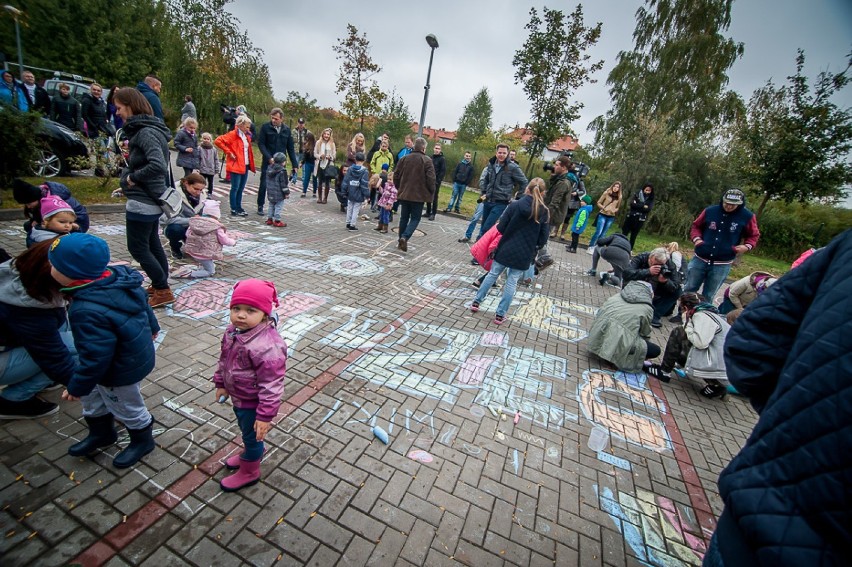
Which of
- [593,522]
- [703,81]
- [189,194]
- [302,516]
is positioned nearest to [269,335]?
[302,516]

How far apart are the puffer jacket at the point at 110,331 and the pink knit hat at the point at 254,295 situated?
2.08 ft

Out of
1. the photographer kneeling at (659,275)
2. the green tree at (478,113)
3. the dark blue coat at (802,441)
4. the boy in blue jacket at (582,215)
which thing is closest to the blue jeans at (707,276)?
the photographer kneeling at (659,275)

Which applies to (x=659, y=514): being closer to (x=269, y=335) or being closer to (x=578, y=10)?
(x=269, y=335)

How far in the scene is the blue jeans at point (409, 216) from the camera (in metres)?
7.75

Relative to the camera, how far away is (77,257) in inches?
79.7

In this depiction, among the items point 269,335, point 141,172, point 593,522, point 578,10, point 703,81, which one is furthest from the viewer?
point 703,81

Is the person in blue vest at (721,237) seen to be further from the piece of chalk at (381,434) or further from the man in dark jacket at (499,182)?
the piece of chalk at (381,434)

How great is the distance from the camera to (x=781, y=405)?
1.17 metres

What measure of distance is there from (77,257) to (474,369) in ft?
11.1

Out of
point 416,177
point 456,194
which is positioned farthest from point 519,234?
point 456,194

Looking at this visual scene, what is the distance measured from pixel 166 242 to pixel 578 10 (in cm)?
1372

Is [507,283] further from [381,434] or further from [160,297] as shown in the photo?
[160,297]

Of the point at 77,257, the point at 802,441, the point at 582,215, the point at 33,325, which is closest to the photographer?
the point at 802,441

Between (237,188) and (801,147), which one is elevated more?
(801,147)
